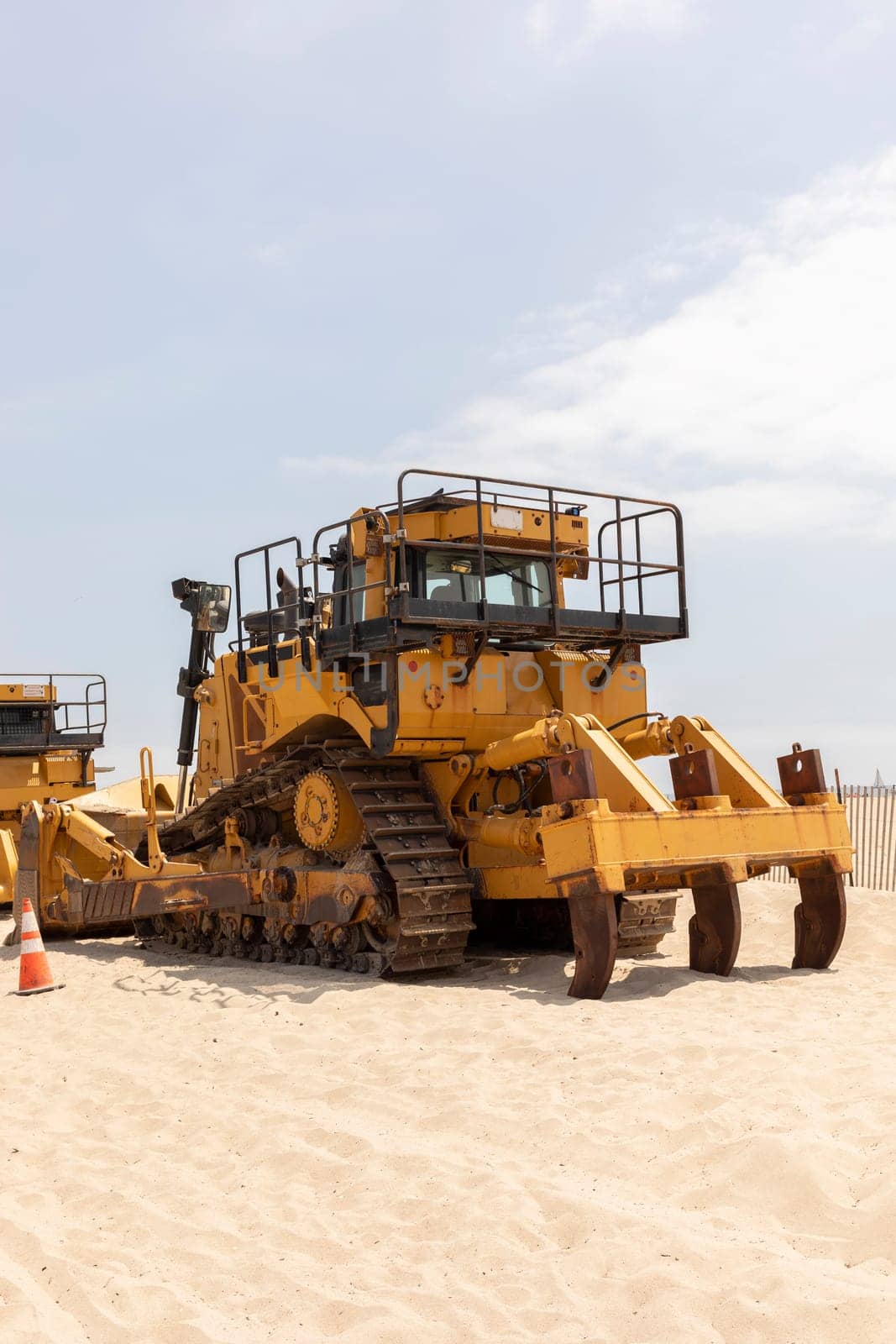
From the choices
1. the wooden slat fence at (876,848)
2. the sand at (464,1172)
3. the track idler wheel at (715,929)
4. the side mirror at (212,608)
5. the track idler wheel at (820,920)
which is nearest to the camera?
the sand at (464,1172)

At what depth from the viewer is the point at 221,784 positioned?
39.3 ft

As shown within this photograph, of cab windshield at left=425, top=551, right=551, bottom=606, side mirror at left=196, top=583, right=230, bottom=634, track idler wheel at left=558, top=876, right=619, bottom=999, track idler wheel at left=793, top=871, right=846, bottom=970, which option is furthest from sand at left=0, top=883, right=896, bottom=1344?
side mirror at left=196, top=583, right=230, bottom=634

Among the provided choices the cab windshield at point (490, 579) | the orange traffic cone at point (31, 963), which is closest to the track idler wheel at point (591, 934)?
the cab windshield at point (490, 579)

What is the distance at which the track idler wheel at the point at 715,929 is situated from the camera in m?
8.77

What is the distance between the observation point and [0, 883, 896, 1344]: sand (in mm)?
3838

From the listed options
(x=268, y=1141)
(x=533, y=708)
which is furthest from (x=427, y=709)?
(x=268, y=1141)

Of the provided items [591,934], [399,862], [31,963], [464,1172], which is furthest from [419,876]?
[464,1172]

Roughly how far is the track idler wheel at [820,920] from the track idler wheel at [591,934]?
7.01 ft

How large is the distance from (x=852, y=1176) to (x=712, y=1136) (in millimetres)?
648

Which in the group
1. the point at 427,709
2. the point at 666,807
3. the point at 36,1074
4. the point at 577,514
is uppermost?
the point at 577,514

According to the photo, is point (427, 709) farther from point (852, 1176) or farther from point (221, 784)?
point (852, 1176)

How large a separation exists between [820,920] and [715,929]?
1.00m

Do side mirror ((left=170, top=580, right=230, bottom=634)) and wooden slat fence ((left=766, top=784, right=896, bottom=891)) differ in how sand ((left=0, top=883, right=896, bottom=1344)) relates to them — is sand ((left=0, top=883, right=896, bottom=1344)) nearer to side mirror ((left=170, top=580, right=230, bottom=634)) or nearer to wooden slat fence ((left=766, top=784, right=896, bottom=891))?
side mirror ((left=170, top=580, right=230, bottom=634))

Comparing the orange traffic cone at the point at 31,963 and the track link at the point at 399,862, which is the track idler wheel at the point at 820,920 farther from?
the orange traffic cone at the point at 31,963
